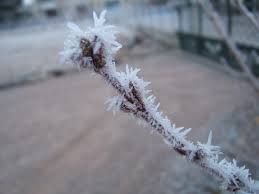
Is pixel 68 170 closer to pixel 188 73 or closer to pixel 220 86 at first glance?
pixel 220 86

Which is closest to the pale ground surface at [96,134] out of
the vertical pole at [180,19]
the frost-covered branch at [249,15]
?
the frost-covered branch at [249,15]

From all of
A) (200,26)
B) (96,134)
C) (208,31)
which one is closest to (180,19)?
(200,26)

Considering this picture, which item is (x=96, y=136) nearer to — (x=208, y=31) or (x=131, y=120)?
(x=131, y=120)

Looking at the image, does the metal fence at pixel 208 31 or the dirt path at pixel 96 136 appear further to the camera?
the metal fence at pixel 208 31

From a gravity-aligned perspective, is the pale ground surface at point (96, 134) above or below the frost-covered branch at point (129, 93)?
below

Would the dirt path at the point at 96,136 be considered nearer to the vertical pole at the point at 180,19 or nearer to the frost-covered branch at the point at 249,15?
the frost-covered branch at the point at 249,15

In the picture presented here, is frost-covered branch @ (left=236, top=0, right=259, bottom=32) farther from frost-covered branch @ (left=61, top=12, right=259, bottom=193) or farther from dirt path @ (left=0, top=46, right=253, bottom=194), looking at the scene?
dirt path @ (left=0, top=46, right=253, bottom=194)

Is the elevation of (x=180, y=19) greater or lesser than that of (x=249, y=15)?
lesser

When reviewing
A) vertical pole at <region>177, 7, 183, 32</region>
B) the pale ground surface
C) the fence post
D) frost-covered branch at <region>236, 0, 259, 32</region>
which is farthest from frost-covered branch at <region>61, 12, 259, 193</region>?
vertical pole at <region>177, 7, 183, 32</region>
